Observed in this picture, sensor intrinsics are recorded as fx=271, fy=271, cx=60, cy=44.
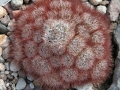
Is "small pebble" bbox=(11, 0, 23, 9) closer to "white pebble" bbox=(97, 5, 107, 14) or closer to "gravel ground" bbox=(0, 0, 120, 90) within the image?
"gravel ground" bbox=(0, 0, 120, 90)

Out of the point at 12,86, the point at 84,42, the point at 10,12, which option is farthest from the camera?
the point at 10,12

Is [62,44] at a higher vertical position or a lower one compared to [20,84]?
higher

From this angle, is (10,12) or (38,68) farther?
(10,12)

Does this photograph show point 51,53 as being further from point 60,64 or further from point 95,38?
point 95,38

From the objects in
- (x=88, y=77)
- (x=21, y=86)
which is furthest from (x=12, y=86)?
(x=88, y=77)

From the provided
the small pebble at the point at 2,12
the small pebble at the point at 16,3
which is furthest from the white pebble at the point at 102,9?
the small pebble at the point at 2,12

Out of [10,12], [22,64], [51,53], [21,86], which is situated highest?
[10,12]

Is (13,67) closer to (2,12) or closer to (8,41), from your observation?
(8,41)

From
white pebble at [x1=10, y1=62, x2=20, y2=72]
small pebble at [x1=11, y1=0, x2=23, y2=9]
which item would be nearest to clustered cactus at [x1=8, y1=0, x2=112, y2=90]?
white pebble at [x1=10, y1=62, x2=20, y2=72]

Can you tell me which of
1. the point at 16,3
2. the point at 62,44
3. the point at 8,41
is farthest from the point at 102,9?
the point at 8,41
